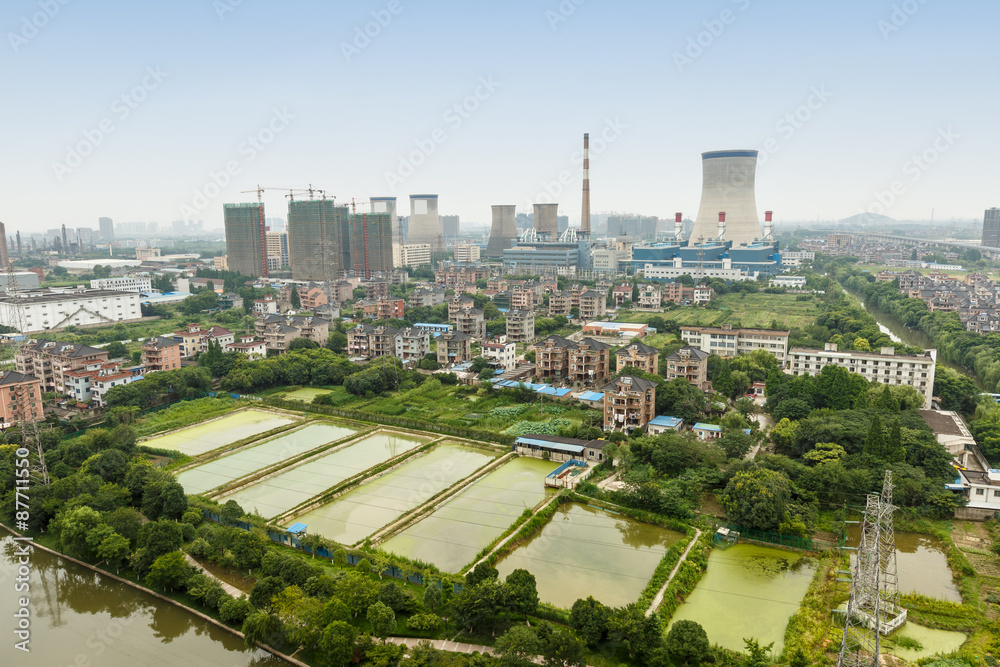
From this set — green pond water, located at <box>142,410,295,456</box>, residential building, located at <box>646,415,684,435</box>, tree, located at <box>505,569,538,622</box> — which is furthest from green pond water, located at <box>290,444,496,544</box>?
green pond water, located at <box>142,410,295,456</box>

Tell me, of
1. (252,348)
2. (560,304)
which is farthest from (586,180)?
(252,348)

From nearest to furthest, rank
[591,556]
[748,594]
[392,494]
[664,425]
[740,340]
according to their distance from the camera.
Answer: [748,594] < [591,556] < [392,494] < [664,425] < [740,340]

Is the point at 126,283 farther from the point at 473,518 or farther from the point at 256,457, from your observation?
the point at 473,518

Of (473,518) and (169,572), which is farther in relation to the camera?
(473,518)

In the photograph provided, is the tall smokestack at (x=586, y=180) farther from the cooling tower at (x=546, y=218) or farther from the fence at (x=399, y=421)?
the fence at (x=399, y=421)

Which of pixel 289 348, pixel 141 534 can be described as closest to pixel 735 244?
pixel 289 348

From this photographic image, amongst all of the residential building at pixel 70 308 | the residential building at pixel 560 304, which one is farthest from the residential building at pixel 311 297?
the residential building at pixel 560 304

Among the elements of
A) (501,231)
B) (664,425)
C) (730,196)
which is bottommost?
(664,425)
